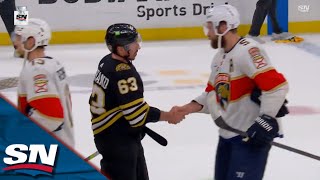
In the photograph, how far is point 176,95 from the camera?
7.78 meters

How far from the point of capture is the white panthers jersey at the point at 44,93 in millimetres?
3330

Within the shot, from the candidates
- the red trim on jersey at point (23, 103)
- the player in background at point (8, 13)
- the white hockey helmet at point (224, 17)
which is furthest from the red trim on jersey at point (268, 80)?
the player in background at point (8, 13)

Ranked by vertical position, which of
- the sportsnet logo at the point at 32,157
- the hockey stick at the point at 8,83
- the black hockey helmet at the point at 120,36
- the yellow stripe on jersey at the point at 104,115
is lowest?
the hockey stick at the point at 8,83

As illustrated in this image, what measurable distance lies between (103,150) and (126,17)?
28.1 ft

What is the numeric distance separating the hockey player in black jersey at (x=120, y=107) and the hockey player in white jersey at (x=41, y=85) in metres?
0.20

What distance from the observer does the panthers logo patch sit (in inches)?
139

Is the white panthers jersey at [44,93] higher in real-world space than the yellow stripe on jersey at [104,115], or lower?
higher

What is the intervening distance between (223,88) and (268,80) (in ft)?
0.99

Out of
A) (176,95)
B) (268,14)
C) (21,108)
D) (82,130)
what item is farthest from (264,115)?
(268,14)

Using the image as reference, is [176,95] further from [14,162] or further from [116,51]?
[14,162]

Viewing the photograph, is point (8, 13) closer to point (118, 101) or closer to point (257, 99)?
point (118, 101)

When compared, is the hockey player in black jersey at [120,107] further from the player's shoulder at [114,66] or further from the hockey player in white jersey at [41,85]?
the hockey player in white jersey at [41,85]

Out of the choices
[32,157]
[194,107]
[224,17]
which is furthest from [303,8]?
[32,157]

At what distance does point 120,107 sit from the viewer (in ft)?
11.8
